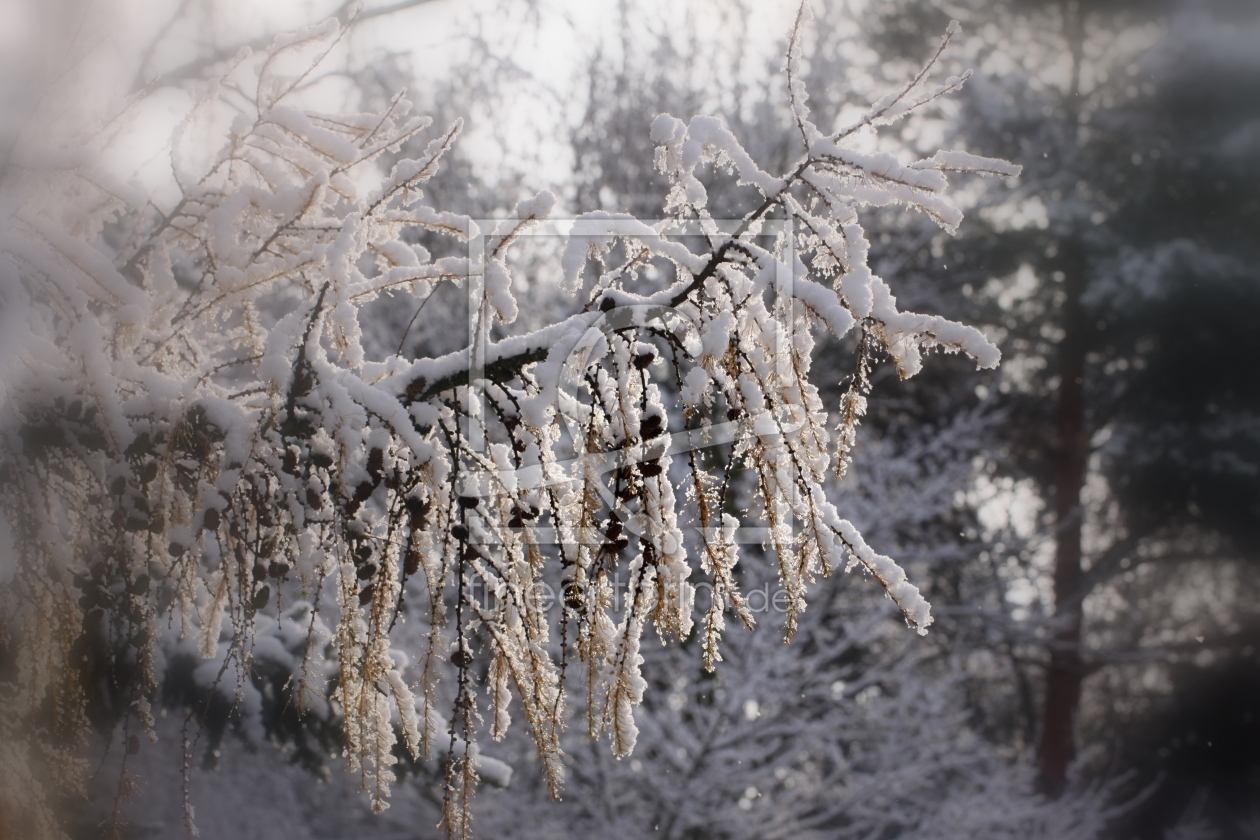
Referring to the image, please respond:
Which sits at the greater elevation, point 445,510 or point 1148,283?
point 1148,283

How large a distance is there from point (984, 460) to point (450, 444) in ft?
26.9

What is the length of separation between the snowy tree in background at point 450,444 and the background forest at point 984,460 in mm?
4289

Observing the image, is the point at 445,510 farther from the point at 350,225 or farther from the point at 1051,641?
the point at 1051,641

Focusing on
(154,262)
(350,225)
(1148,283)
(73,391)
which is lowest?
(73,391)

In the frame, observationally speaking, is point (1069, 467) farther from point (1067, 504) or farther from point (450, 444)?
point (450, 444)

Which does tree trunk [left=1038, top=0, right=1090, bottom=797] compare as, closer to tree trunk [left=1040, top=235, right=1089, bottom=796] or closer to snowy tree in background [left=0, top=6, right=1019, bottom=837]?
tree trunk [left=1040, top=235, right=1089, bottom=796]

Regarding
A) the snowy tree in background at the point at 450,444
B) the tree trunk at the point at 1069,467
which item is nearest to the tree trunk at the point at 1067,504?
the tree trunk at the point at 1069,467

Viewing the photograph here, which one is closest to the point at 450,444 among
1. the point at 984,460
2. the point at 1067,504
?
the point at 984,460

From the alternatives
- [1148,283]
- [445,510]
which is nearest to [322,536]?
[445,510]

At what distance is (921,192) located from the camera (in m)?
1.29

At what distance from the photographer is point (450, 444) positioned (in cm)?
135

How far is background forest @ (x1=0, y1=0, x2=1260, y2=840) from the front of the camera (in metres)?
5.96

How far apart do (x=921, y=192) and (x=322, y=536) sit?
1228mm

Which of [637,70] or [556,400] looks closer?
[556,400]
